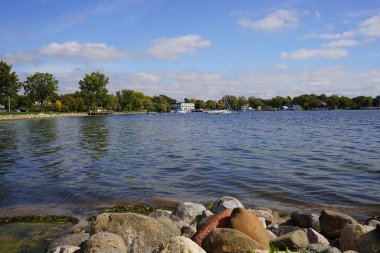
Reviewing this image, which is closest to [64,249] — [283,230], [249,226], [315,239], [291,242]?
[249,226]

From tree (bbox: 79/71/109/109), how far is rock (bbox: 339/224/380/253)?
179 metres

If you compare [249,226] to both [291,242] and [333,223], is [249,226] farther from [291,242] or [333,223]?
[333,223]

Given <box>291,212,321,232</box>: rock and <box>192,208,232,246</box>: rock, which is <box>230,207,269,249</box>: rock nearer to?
<box>192,208,232,246</box>: rock

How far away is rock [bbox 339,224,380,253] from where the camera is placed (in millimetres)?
6930

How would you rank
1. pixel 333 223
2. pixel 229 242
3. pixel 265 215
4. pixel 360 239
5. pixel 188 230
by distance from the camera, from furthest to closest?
pixel 265 215, pixel 333 223, pixel 188 230, pixel 360 239, pixel 229 242

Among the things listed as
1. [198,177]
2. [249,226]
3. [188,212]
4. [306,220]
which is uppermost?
[249,226]

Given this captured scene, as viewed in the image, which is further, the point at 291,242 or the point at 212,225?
the point at 212,225

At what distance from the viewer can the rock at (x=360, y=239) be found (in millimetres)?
6930

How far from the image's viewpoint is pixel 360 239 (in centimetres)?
718

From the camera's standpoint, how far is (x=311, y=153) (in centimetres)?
→ 2855

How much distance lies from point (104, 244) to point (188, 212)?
4.63 metres

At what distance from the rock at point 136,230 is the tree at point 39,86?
14711cm

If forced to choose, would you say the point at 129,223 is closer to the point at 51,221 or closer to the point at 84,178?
the point at 51,221

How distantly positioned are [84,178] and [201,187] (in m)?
6.59
